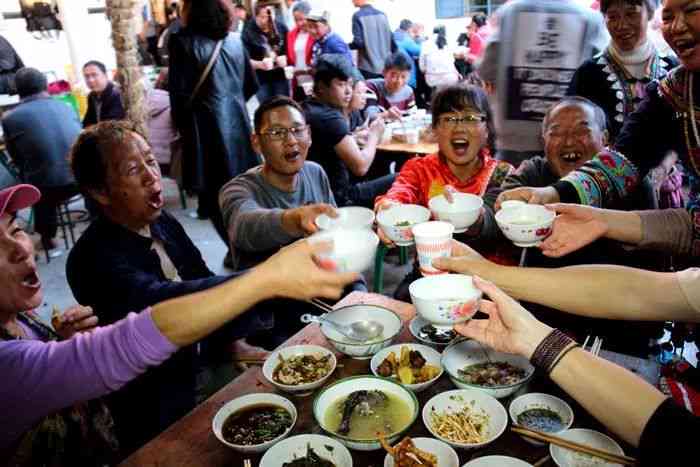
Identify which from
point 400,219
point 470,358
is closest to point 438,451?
point 470,358

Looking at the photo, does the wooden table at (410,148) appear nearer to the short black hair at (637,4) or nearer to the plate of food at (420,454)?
the short black hair at (637,4)

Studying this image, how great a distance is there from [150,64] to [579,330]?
10.3 m

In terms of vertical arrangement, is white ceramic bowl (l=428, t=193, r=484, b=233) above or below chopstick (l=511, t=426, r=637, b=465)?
above

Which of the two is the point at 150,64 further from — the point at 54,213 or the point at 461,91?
the point at 461,91

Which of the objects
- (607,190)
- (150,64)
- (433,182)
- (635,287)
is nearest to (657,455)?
(635,287)

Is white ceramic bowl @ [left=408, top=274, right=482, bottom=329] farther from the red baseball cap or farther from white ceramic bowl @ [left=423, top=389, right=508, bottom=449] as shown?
the red baseball cap

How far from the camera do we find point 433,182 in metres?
3.05

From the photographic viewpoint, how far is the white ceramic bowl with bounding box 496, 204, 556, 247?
2.03m

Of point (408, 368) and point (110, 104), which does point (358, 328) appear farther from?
point (110, 104)

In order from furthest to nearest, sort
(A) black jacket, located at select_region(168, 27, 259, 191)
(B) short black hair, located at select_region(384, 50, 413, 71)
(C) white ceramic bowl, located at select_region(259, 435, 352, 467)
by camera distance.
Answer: (B) short black hair, located at select_region(384, 50, 413, 71) → (A) black jacket, located at select_region(168, 27, 259, 191) → (C) white ceramic bowl, located at select_region(259, 435, 352, 467)

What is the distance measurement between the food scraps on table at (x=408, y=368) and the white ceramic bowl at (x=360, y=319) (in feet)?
0.24

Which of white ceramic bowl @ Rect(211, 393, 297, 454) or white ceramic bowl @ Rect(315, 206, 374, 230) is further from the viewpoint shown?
white ceramic bowl @ Rect(315, 206, 374, 230)

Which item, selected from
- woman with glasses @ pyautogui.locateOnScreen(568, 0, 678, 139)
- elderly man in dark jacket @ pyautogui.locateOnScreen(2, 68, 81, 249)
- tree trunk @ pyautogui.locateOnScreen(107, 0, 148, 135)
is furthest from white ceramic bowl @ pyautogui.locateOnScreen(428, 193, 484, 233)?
tree trunk @ pyautogui.locateOnScreen(107, 0, 148, 135)

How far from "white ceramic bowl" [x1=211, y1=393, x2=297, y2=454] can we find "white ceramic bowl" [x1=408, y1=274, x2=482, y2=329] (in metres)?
0.53
